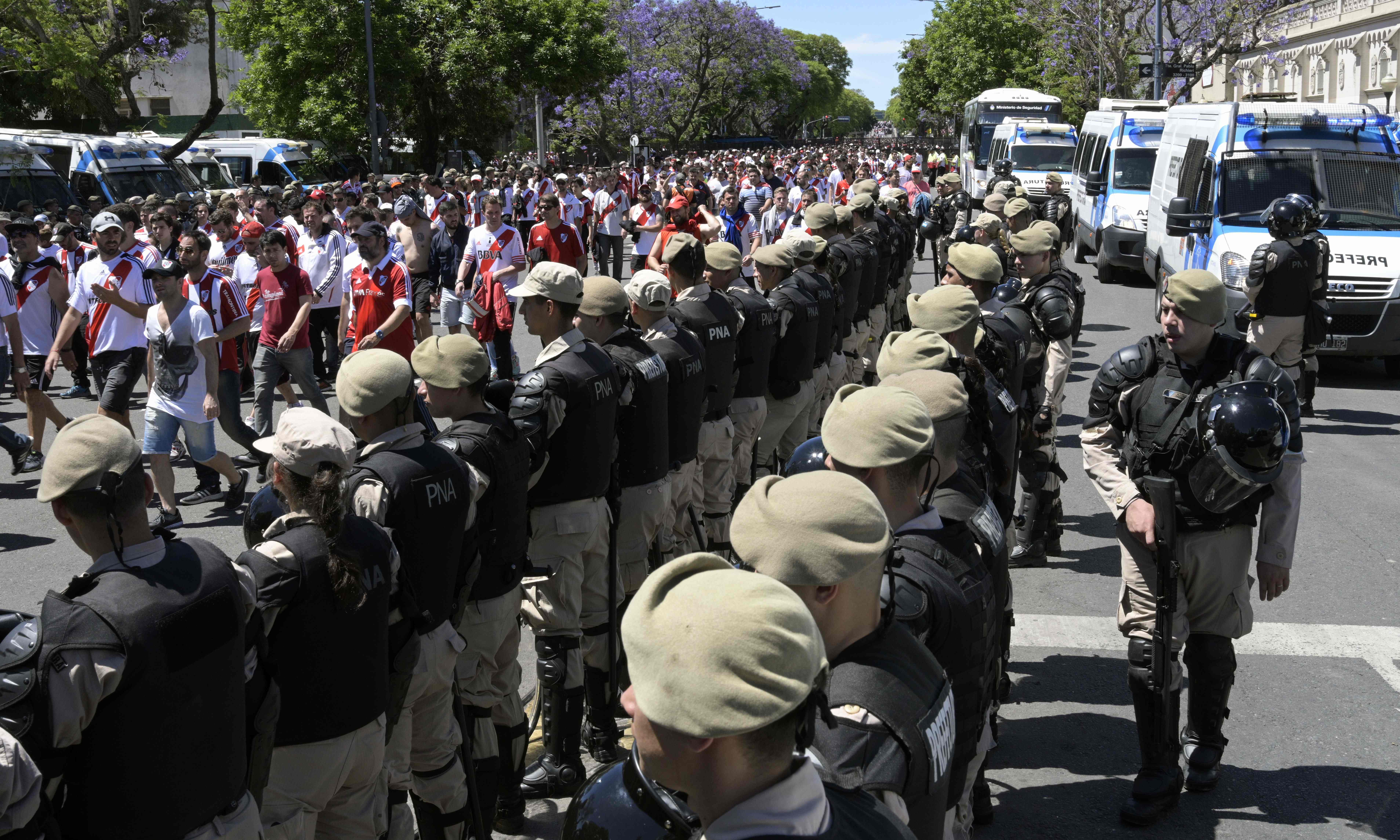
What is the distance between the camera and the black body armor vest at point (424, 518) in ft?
12.8

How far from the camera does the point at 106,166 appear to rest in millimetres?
24453

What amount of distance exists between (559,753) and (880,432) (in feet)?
9.07

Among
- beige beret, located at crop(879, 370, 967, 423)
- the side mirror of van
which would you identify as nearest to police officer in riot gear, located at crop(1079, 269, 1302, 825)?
beige beret, located at crop(879, 370, 967, 423)

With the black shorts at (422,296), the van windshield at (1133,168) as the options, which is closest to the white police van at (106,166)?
the black shorts at (422,296)

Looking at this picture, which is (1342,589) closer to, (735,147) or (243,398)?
(243,398)

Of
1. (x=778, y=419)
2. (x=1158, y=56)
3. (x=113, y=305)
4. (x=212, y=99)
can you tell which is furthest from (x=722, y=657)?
(x=212, y=99)

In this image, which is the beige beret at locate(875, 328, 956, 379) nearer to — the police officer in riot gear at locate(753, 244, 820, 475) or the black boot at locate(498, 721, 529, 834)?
the black boot at locate(498, 721, 529, 834)

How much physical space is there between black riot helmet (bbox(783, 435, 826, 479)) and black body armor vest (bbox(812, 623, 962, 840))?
1559 millimetres

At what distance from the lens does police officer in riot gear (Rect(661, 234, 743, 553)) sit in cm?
718

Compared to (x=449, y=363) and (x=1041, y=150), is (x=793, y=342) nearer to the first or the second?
(x=449, y=363)

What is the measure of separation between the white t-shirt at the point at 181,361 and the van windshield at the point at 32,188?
16.3 m

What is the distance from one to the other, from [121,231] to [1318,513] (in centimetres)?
928

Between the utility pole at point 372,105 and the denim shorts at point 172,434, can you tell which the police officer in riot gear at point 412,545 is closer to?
the denim shorts at point 172,434

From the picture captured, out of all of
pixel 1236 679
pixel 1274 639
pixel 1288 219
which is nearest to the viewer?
pixel 1236 679
